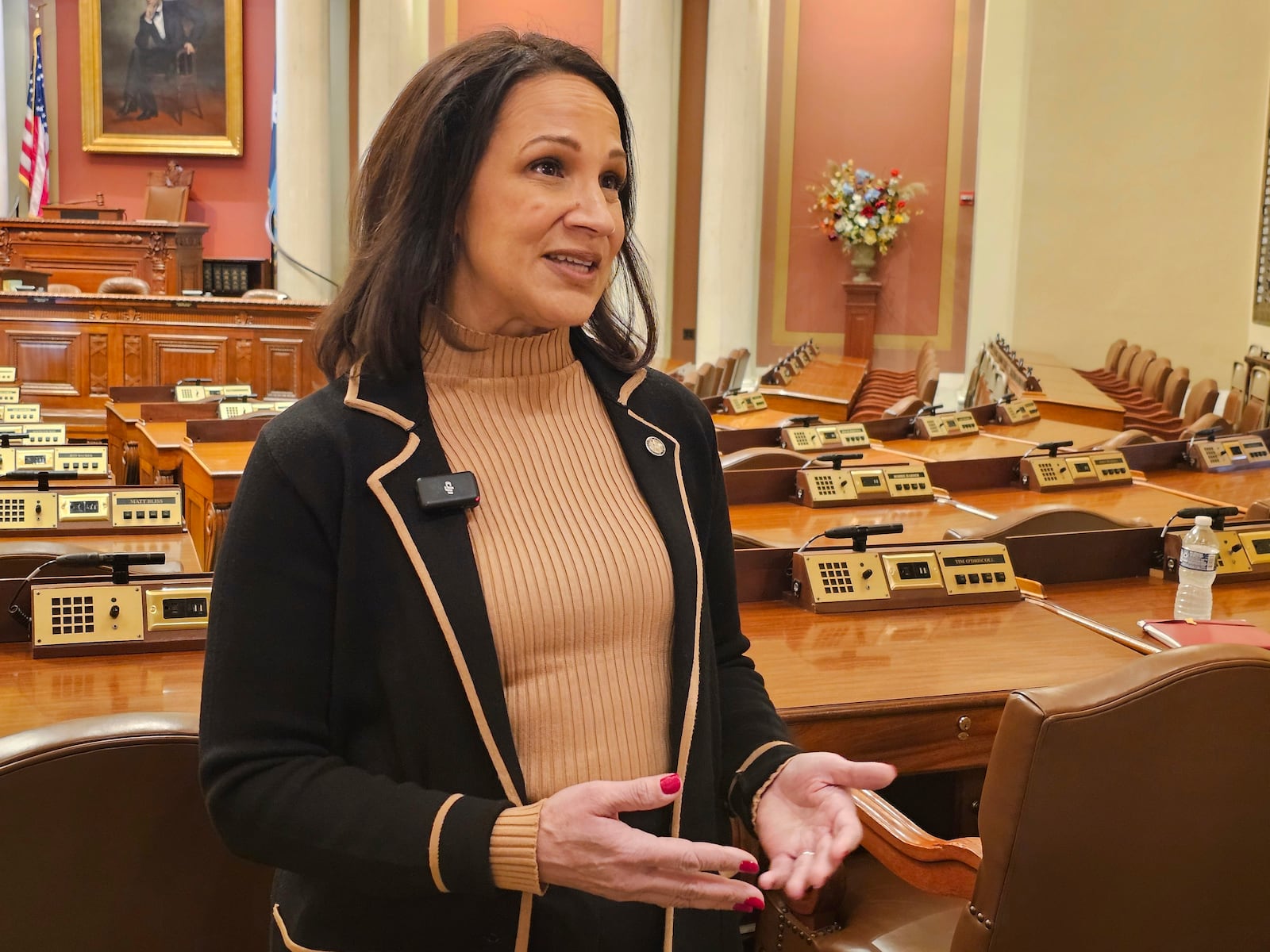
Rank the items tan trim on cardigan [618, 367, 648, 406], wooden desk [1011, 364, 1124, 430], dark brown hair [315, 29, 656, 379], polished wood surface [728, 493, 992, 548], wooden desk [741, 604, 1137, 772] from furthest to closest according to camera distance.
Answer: wooden desk [1011, 364, 1124, 430]
polished wood surface [728, 493, 992, 548]
wooden desk [741, 604, 1137, 772]
tan trim on cardigan [618, 367, 648, 406]
dark brown hair [315, 29, 656, 379]

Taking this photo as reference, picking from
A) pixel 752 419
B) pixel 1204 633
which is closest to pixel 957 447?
pixel 752 419

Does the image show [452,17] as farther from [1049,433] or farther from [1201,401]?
[1049,433]

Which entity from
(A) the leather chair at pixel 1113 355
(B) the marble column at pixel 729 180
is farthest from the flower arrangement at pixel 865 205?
(A) the leather chair at pixel 1113 355

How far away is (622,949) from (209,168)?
40.2 ft

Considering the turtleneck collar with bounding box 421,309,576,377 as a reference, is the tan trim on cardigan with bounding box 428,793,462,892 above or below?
below

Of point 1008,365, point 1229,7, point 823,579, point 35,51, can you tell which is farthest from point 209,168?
point 823,579

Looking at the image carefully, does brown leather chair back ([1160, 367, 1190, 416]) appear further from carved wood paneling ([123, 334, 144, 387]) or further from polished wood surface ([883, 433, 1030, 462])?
carved wood paneling ([123, 334, 144, 387])

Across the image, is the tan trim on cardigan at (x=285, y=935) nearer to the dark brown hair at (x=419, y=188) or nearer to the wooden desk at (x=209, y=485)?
the dark brown hair at (x=419, y=188)

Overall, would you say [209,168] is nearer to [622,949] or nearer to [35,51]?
[35,51]

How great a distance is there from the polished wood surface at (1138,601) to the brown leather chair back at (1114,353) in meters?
7.67

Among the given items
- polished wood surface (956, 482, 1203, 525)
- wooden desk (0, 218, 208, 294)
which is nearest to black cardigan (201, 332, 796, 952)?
polished wood surface (956, 482, 1203, 525)

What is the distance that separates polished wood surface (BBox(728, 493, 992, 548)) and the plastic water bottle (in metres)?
0.59

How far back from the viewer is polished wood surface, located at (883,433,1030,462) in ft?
16.2

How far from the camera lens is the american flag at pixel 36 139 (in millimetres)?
11500
